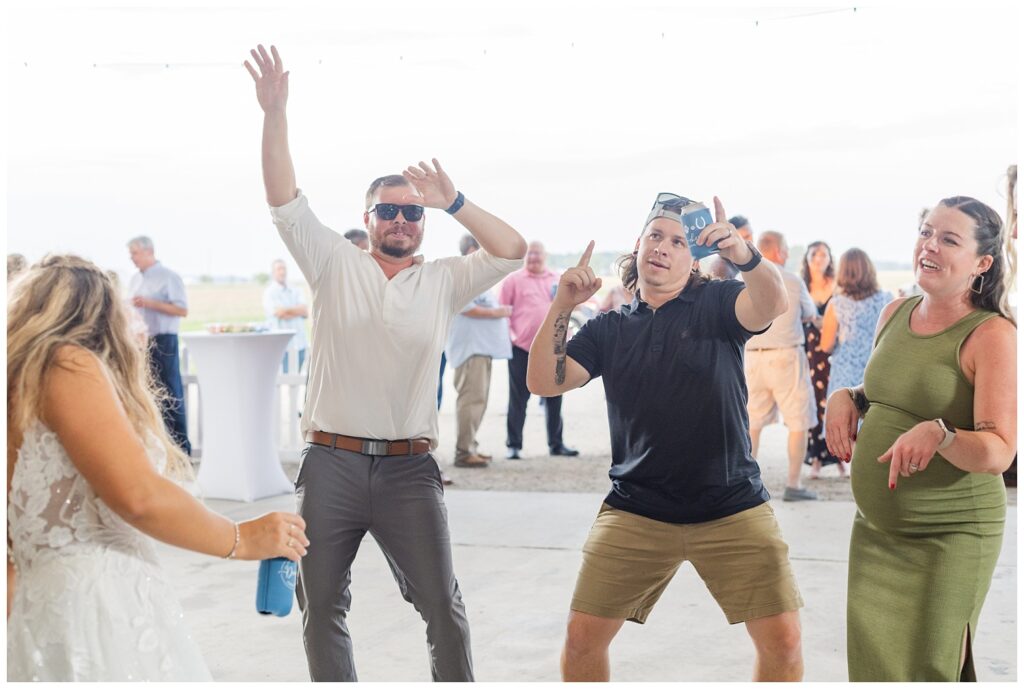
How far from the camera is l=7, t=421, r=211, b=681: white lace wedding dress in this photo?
1.90m

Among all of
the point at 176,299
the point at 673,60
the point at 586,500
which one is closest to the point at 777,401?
the point at 586,500

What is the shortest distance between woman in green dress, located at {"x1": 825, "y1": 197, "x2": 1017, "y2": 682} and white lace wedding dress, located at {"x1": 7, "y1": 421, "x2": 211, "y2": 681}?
61.2 inches

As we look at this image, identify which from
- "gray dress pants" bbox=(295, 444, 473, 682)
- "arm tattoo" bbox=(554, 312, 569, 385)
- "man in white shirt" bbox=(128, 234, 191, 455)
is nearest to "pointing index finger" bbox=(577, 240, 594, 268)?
"arm tattoo" bbox=(554, 312, 569, 385)

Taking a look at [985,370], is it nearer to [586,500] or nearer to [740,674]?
[740,674]

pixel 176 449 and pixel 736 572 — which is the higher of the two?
pixel 176 449

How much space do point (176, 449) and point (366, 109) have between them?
7359mm

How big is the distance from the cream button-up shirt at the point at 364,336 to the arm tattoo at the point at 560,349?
367mm

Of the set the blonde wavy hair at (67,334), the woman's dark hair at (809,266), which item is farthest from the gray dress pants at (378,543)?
the woman's dark hair at (809,266)

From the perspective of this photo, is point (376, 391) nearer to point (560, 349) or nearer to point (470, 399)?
point (560, 349)

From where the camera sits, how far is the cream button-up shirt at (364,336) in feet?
9.23

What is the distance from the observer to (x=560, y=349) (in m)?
2.74

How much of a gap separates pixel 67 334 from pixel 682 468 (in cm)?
144

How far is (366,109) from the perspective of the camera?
29.6 feet

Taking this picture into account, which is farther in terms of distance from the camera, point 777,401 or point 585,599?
point 777,401
